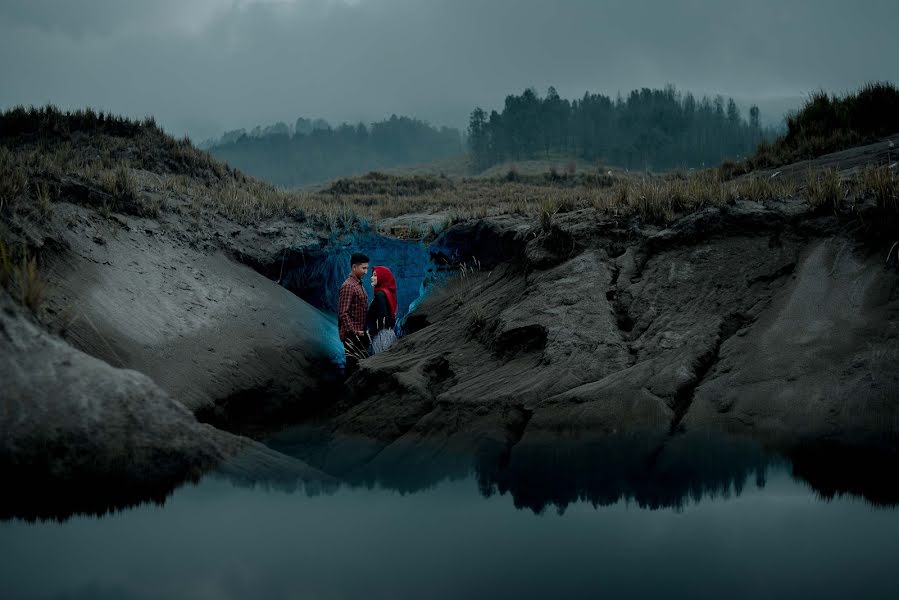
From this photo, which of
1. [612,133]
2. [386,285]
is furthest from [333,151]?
[386,285]

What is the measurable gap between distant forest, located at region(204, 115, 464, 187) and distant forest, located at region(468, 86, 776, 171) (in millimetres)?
57601

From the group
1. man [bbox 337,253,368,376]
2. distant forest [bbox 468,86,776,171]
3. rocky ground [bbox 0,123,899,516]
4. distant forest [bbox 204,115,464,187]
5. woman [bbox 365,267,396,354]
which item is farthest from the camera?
distant forest [bbox 204,115,464,187]

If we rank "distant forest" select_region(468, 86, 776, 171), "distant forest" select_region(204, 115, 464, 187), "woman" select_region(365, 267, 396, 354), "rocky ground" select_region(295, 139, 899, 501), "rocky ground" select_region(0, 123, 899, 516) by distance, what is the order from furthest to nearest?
"distant forest" select_region(204, 115, 464, 187)
"distant forest" select_region(468, 86, 776, 171)
"woman" select_region(365, 267, 396, 354)
"rocky ground" select_region(295, 139, 899, 501)
"rocky ground" select_region(0, 123, 899, 516)

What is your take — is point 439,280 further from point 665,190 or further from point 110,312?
point 110,312

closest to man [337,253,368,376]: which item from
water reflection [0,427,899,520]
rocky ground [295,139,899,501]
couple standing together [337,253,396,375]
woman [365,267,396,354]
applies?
couple standing together [337,253,396,375]

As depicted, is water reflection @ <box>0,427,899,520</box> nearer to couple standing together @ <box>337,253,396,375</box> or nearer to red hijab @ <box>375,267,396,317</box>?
couple standing together @ <box>337,253,396,375</box>

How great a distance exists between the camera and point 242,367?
30.7 feet

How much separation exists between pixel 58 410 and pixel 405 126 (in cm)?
18312

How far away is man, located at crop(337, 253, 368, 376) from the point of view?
1059 cm

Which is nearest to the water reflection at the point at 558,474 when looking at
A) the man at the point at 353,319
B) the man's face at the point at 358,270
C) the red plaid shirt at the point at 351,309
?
the man at the point at 353,319

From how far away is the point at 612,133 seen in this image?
99562mm

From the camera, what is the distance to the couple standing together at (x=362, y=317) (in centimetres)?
1060

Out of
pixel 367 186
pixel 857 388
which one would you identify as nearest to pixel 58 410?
pixel 857 388

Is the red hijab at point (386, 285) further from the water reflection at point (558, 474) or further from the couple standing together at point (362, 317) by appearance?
the water reflection at point (558, 474)
